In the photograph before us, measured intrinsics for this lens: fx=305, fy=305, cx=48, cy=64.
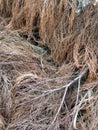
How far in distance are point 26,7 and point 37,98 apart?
0.77 meters

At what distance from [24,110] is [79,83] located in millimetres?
468

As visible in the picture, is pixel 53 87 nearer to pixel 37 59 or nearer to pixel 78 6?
pixel 37 59

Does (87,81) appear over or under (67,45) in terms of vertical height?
under

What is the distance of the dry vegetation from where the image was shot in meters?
2.29

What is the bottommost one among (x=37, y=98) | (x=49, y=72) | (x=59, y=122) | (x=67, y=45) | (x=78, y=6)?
(x=59, y=122)

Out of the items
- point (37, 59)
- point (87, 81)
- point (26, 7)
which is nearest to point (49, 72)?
point (37, 59)

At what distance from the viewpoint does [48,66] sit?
8.23ft

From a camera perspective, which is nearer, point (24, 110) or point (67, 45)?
point (24, 110)

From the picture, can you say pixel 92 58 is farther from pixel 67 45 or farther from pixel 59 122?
pixel 59 122

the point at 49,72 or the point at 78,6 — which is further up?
the point at 78,6

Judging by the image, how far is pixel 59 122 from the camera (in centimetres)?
224

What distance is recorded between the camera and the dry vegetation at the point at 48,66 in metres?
2.29

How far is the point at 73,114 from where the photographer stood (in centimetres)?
226

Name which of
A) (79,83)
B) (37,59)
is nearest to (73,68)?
(79,83)
